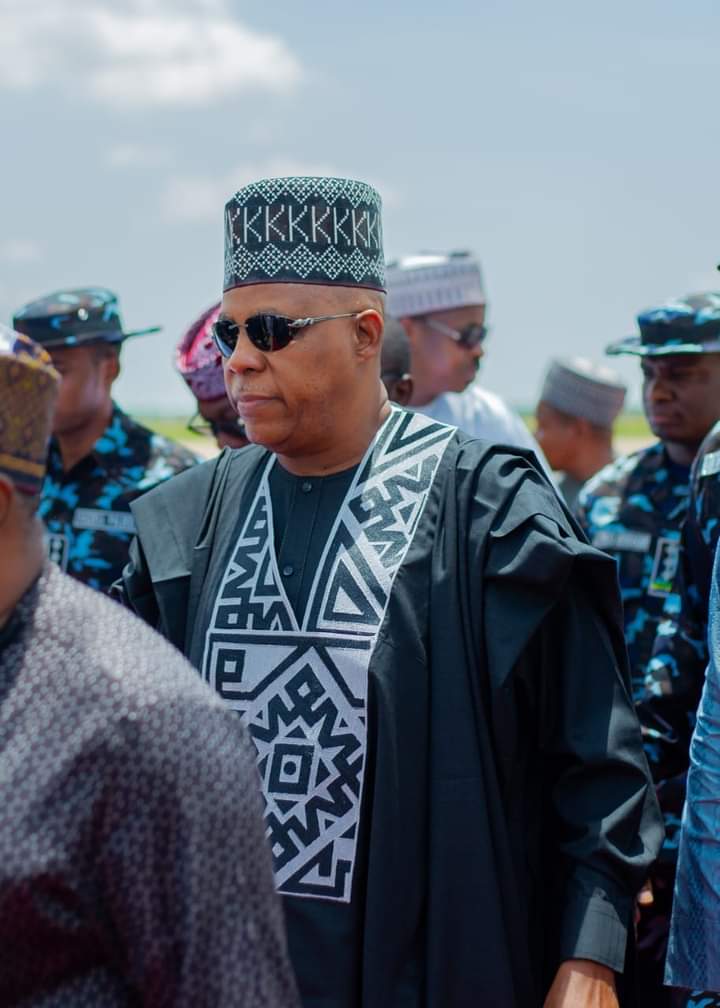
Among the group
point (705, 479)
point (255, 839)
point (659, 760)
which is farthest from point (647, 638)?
point (255, 839)

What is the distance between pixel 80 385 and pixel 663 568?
7.62 feet

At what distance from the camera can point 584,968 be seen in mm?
2789

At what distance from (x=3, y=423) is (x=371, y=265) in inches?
63.3

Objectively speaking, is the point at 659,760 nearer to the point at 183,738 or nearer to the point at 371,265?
the point at 371,265

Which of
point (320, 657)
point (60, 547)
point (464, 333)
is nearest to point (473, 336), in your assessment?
point (464, 333)

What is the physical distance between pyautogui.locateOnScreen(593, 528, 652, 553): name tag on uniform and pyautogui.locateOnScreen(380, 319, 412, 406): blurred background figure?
851 millimetres

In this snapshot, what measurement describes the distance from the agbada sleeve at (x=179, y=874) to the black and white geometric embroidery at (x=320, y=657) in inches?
44.4

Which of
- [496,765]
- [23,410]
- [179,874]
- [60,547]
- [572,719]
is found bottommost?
[60,547]

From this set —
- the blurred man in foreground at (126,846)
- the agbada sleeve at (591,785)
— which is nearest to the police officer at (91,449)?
the agbada sleeve at (591,785)

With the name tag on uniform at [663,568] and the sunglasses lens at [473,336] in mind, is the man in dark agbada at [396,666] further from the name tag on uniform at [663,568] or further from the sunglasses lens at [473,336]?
the sunglasses lens at [473,336]

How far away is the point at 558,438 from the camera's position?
26.2 feet

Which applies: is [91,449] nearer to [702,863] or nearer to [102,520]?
[102,520]

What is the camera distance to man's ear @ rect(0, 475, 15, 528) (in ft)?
6.00

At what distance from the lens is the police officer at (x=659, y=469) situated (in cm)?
489
